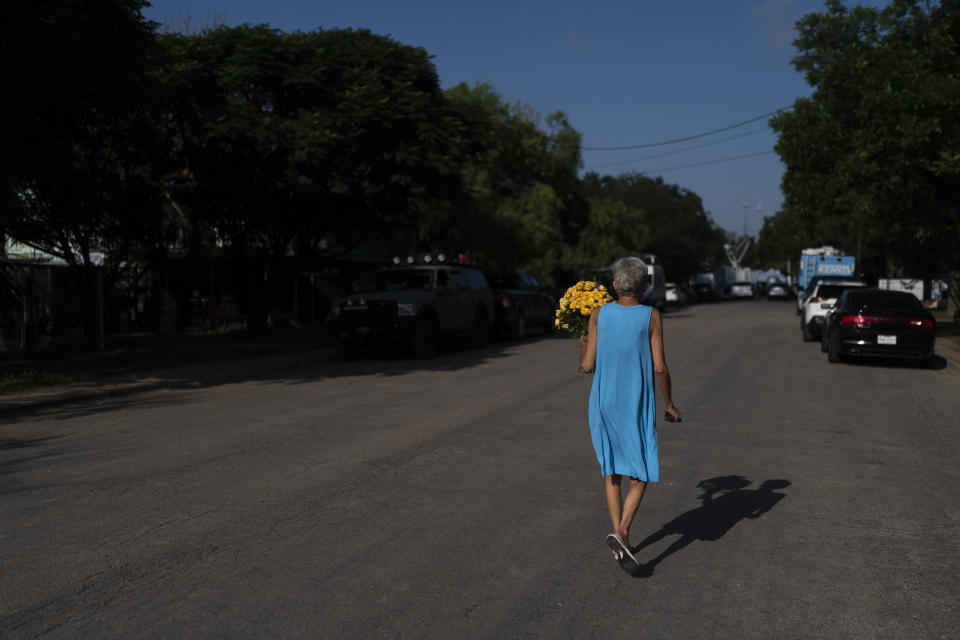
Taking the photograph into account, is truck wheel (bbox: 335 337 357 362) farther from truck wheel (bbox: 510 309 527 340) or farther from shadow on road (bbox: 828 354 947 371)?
shadow on road (bbox: 828 354 947 371)

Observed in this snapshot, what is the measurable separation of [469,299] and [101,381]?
9130 mm

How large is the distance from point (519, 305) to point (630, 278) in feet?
66.0

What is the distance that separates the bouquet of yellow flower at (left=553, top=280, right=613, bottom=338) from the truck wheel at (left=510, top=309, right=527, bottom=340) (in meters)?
18.4

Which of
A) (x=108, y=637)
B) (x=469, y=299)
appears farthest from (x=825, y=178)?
(x=108, y=637)

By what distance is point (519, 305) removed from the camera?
2488 cm

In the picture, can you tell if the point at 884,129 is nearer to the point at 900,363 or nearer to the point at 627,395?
the point at 900,363

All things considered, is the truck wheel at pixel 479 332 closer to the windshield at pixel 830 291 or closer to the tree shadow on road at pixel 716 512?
the windshield at pixel 830 291

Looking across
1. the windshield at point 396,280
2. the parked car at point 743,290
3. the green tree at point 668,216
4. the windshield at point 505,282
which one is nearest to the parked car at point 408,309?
the windshield at point 396,280

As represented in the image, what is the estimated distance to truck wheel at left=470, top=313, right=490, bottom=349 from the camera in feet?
69.1

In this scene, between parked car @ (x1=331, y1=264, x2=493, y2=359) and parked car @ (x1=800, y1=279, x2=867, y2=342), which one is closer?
parked car @ (x1=331, y1=264, x2=493, y2=359)

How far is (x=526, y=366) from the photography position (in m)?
16.7

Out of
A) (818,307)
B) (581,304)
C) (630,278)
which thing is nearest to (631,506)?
(630,278)

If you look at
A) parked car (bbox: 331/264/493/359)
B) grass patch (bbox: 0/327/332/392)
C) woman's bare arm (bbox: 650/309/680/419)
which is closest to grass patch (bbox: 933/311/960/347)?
parked car (bbox: 331/264/493/359)

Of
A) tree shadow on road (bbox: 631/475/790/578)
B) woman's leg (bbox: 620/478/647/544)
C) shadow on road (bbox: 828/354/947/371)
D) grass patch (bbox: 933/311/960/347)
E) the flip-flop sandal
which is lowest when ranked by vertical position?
shadow on road (bbox: 828/354/947/371)
